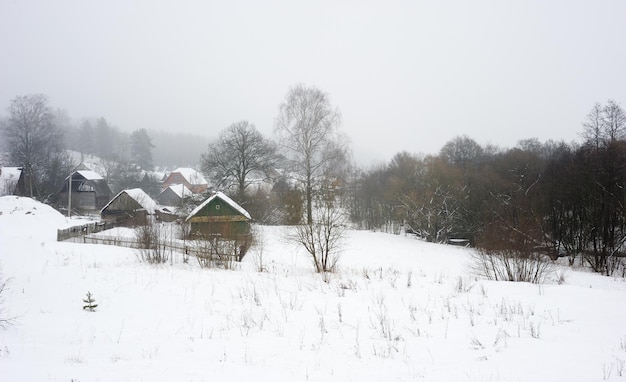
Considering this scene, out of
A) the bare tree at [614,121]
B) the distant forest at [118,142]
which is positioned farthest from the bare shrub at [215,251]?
the distant forest at [118,142]

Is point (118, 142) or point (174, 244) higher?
point (118, 142)

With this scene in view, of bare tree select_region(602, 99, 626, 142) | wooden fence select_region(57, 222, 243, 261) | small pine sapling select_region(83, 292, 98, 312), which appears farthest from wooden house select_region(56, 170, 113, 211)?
bare tree select_region(602, 99, 626, 142)

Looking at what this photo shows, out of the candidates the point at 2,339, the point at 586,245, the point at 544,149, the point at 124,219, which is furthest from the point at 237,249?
the point at 544,149

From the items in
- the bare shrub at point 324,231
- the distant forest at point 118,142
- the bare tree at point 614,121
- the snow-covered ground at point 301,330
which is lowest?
the snow-covered ground at point 301,330

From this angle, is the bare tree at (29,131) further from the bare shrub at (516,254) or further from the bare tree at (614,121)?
the bare tree at (614,121)

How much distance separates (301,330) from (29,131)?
2061 inches

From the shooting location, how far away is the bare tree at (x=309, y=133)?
29.9 meters

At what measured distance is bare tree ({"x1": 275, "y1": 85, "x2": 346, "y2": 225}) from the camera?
1176 inches

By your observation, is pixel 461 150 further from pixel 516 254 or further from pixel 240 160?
pixel 516 254

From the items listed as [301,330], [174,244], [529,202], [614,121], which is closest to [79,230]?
[174,244]

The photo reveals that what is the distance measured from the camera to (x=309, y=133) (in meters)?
30.0

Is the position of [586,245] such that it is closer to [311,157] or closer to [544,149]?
[311,157]

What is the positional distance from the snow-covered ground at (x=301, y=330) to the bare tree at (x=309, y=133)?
19.3 metres

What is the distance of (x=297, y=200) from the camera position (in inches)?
680
